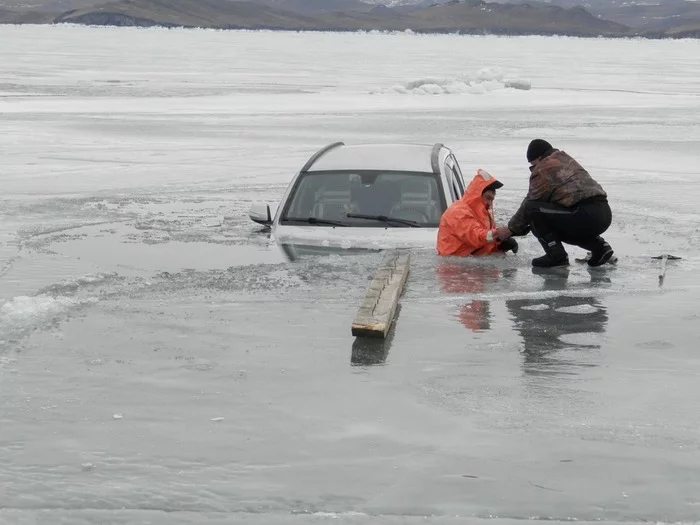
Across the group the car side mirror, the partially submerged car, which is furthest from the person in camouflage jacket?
the car side mirror

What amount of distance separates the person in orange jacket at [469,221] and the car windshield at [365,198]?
1.12ft

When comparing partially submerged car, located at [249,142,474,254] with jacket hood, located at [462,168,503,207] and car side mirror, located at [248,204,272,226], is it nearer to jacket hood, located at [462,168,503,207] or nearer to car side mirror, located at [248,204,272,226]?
car side mirror, located at [248,204,272,226]

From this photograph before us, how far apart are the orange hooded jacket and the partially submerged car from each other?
198 mm

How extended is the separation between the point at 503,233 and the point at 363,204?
1.31 metres

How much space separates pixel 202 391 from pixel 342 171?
177 inches

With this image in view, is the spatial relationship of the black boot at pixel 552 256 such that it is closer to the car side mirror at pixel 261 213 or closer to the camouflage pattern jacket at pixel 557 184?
the camouflage pattern jacket at pixel 557 184

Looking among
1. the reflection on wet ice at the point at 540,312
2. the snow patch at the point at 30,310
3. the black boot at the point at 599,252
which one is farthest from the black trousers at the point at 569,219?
the snow patch at the point at 30,310

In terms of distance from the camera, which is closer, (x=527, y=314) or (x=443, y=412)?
(x=443, y=412)

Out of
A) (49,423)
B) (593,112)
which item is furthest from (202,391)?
(593,112)

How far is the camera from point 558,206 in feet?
34.0

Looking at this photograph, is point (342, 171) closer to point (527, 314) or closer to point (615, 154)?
point (527, 314)

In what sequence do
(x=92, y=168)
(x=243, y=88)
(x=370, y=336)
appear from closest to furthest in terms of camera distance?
1. (x=370, y=336)
2. (x=92, y=168)
3. (x=243, y=88)

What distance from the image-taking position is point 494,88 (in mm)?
49125

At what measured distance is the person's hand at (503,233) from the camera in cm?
1048
